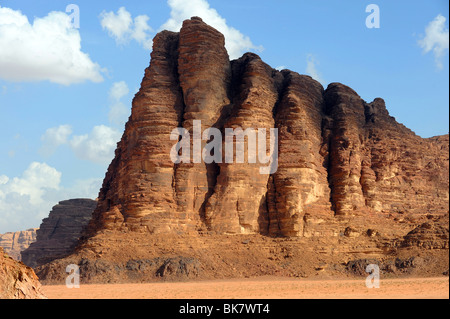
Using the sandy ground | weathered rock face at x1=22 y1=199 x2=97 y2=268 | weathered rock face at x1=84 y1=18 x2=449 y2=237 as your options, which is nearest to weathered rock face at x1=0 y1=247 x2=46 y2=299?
the sandy ground

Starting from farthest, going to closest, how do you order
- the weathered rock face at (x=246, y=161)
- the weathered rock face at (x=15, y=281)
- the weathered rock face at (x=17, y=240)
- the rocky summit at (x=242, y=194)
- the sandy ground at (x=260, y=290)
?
the weathered rock face at (x=17, y=240), the weathered rock face at (x=246, y=161), the rocky summit at (x=242, y=194), the sandy ground at (x=260, y=290), the weathered rock face at (x=15, y=281)

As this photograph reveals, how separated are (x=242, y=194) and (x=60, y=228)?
44.9 metres

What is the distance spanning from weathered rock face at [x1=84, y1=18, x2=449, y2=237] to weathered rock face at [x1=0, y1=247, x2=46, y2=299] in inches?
1233

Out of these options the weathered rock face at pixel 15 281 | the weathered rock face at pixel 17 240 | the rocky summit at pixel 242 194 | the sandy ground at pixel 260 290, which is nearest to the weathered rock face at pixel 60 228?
the rocky summit at pixel 242 194

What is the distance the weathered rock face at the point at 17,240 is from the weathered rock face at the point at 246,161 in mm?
90247

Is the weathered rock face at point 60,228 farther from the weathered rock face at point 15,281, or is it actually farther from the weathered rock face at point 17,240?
the weathered rock face at point 15,281

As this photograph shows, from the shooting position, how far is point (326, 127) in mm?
65938

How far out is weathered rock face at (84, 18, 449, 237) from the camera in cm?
5569

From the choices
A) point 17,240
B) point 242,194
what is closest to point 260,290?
point 242,194

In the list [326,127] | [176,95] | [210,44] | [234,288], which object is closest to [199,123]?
[176,95]

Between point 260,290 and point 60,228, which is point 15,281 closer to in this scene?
point 260,290

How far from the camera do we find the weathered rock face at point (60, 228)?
88794 millimetres

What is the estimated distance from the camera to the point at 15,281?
69.6 ft

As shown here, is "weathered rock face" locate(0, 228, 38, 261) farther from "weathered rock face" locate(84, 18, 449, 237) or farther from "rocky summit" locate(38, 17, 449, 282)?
"rocky summit" locate(38, 17, 449, 282)
